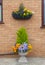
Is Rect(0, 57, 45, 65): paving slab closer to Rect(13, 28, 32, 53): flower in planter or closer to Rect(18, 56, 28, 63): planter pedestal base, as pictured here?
Rect(18, 56, 28, 63): planter pedestal base

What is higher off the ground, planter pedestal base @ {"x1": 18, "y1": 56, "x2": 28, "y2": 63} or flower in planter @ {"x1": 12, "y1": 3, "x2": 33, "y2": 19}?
flower in planter @ {"x1": 12, "y1": 3, "x2": 33, "y2": 19}

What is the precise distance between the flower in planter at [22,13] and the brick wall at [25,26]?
189 mm

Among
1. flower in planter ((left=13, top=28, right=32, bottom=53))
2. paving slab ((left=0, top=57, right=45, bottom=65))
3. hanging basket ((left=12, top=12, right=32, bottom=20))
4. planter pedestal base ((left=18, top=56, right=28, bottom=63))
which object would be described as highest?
hanging basket ((left=12, top=12, right=32, bottom=20))

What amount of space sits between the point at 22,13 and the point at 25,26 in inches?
20.0

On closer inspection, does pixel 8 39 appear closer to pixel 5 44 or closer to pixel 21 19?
pixel 5 44

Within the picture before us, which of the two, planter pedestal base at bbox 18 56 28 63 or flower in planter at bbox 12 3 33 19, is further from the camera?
flower in planter at bbox 12 3 33 19

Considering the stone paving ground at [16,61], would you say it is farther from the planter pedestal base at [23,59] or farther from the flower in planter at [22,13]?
the flower in planter at [22,13]

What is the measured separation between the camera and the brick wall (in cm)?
1020

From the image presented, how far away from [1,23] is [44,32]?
155 cm

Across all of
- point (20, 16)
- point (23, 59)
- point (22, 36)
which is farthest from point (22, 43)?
point (20, 16)

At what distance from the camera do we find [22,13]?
9977 millimetres

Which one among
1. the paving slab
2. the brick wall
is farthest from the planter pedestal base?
the brick wall

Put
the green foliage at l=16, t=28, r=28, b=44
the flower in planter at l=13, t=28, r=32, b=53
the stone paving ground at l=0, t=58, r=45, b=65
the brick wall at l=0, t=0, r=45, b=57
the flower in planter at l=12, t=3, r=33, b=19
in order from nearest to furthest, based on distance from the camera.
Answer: the stone paving ground at l=0, t=58, r=45, b=65 → the flower in planter at l=13, t=28, r=32, b=53 → the green foliage at l=16, t=28, r=28, b=44 → the flower in planter at l=12, t=3, r=33, b=19 → the brick wall at l=0, t=0, r=45, b=57

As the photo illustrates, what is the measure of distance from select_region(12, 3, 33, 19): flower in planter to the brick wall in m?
0.19
